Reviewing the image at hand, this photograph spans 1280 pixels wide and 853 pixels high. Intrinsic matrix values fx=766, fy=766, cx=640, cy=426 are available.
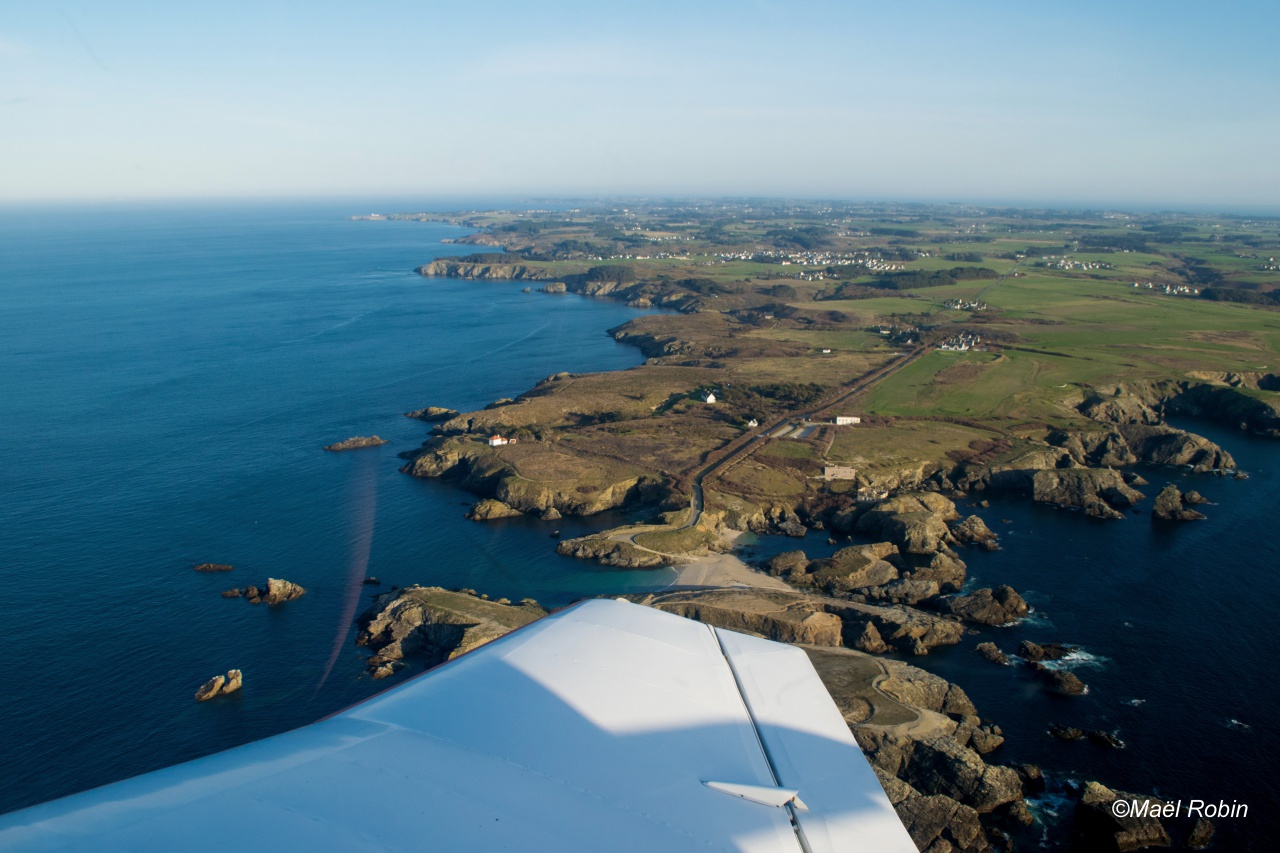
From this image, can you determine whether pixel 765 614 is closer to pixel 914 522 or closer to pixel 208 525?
pixel 914 522

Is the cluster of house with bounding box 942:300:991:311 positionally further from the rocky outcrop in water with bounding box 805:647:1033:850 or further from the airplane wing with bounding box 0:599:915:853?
the airplane wing with bounding box 0:599:915:853

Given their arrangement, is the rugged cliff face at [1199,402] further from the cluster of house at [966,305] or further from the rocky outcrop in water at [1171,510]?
the cluster of house at [966,305]

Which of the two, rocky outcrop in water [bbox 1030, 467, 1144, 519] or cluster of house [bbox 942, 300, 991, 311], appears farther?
cluster of house [bbox 942, 300, 991, 311]

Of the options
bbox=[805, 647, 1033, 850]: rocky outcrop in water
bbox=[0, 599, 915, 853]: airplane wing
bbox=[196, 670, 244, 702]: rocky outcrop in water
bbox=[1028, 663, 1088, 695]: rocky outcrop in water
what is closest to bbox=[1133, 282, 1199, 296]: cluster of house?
bbox=[1028, 663, 1088, 695]: rocky outcrop in water

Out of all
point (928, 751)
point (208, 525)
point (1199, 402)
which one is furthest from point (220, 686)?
point (1199, 402)

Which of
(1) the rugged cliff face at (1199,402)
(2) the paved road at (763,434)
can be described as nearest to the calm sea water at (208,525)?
(2) the paved road at (763,434)
